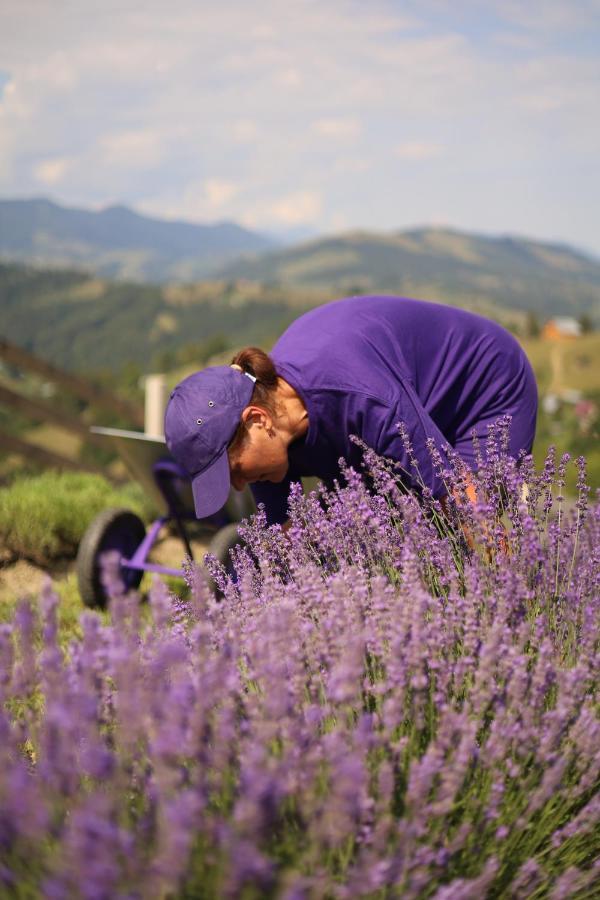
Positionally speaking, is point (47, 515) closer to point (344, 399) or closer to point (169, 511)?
point (169, 511)

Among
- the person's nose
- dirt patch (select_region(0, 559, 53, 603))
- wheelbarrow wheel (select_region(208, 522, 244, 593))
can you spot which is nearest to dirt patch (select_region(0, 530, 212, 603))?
dirt patch (select_region(0, 559, 53, 603))

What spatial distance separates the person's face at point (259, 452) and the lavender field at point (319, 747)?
504 mm

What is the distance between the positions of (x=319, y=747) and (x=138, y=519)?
11.1 ft

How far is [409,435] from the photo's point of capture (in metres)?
2.17

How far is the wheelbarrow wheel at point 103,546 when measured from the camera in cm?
397

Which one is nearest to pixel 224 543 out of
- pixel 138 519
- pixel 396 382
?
pixel 138 519

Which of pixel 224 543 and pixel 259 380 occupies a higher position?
pixel 259 380

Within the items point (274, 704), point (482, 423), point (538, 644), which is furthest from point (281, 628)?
point (482, 423)

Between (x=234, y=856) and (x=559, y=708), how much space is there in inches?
24.7

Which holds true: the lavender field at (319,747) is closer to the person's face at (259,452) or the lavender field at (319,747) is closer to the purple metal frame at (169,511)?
the person's face at (259,452)

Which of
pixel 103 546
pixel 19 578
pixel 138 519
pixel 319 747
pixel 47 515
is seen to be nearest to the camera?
pixel 319 747

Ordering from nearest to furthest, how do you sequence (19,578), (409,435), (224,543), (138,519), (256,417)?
(409,435) → (256,417) → (224,543) → (19,578) → (138,519)

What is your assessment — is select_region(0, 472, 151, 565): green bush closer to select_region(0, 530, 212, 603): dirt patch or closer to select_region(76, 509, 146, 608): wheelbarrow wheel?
select_region(0, 530, 212, 603): dirt patch

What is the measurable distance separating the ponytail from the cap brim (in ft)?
0.23
